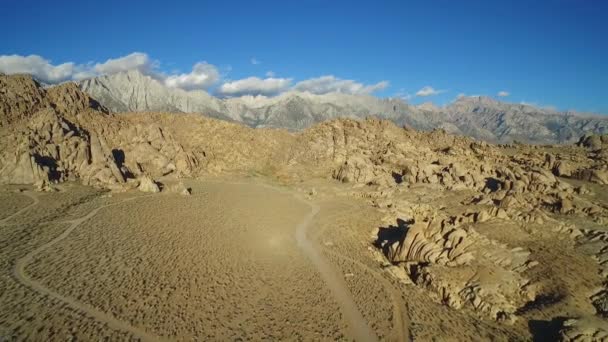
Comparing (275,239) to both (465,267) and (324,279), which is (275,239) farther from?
(465,267)

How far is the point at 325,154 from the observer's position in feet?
226

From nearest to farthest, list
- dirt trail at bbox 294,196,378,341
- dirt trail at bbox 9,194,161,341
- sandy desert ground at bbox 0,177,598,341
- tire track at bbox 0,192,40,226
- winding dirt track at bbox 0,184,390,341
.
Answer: dirt trail at bbox 9,194,161,341, winding dirt track at bbox 0,184,390,341, sandy desert ground at bbox 0,177,598,341, dirt trail at bbox 294,196,378,341, tire track at bbox 0,192,40,226

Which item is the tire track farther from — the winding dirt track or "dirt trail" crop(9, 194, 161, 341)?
"dirt trail" crop(9, 194, 161, 341)

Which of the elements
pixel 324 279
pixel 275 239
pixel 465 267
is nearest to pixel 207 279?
pixel 324 279

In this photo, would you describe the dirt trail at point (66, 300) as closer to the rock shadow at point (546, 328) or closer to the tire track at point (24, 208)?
the tire track at point (24, 208)

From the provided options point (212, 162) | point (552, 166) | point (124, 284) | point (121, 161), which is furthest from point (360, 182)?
point (124, 284)

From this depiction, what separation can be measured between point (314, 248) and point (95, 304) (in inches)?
706

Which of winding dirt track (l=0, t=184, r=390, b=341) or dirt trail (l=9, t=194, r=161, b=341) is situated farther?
winding dirt track (l=0, t=184, r=390, b=341)

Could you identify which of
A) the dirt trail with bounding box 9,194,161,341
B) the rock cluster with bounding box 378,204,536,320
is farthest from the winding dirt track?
the rock cluster with bounding box 378,204,536,320

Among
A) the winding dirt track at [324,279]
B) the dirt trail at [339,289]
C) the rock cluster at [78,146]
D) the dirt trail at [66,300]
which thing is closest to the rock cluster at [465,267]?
the winding dirt track at [324,279]

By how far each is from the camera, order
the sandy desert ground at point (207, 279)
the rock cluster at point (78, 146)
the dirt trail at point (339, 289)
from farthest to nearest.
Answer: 1. the rock cluster at point (78, 146)
2. the dirt trail at point (339, 289)
3. the sandy desert ground at point (207, 279)

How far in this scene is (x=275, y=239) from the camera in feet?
111

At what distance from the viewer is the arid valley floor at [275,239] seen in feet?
67.2

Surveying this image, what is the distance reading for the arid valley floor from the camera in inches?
806
